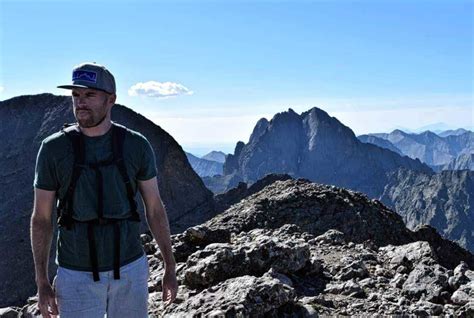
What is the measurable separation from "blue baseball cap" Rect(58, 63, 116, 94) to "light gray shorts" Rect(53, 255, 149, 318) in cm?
184

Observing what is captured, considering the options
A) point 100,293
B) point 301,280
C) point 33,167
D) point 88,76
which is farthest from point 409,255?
point 33,167

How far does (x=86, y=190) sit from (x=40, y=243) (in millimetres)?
763

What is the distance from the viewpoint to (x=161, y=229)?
5.96 metres

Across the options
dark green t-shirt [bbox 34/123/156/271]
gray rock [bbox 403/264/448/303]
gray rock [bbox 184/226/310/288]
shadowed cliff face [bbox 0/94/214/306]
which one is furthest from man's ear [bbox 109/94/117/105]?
shadowed cliff face [bbox 0/94/214/306]

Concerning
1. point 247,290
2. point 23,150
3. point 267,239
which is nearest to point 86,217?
point 247,290

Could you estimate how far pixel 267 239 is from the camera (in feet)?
39.0

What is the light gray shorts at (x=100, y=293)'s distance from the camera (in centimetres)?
530

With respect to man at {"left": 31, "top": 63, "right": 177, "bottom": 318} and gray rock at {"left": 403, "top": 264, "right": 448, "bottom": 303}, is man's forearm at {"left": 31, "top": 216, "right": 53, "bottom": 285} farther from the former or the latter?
gray rock at {"left": 403, "top": 264, "right": 448, "bottom": 303}

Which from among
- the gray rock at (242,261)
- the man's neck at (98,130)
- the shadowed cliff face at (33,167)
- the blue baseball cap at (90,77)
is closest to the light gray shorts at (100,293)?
the man's neck at (98,130)

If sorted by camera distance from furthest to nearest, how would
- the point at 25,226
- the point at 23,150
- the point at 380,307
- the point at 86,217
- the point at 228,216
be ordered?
the point at 23,150 → the point at 25,226 → the point at 228,216 → the point at 380,307 → the point at 86,217

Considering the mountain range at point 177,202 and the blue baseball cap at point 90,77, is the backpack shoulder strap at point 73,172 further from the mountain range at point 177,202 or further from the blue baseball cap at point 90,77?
the mountain range at point 177,202

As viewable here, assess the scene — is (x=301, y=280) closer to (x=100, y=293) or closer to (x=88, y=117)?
(x=100, y=293)

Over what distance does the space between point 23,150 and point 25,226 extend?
58.5 feet

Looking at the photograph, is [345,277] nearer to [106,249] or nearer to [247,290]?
[247,290]
